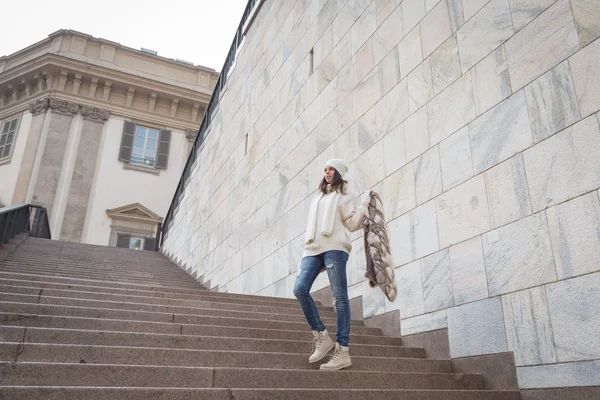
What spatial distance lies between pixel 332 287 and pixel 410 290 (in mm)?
1586

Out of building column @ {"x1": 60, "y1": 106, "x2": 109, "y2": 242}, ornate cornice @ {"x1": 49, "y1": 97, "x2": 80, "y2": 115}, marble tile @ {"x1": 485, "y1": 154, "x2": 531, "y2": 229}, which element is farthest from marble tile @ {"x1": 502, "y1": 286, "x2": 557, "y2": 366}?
ornate cornice @ {"x1": 49, "y1": 97, "x2": 80, "y2": 115}

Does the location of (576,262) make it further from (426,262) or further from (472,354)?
(426,262)

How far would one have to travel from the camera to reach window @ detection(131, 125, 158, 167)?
22.5 metres

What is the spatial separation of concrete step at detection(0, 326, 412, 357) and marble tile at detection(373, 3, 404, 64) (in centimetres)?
385

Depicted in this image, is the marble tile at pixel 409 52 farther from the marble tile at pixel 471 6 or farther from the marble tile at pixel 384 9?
the marble tile at pixel 471 6

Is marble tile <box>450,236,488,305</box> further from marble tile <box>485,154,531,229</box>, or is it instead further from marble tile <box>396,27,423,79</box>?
marble tile <box>396,27,423,79</box>

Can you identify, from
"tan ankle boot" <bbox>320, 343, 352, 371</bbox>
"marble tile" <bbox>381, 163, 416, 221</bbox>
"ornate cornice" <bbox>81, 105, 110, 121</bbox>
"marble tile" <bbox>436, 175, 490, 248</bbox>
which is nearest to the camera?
"tan ankle boot" <bbox>320, 343, 352, 371</bbox>

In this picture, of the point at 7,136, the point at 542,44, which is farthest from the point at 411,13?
the point at 7,136

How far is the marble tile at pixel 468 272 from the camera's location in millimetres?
4426

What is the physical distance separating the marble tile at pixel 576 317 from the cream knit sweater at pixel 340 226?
157 centimetres

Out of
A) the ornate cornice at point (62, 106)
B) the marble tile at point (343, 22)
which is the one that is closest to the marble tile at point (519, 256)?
the marble tile at point (343, 22)

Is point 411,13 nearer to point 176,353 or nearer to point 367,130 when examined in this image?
point 367,130

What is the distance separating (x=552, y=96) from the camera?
4.03 metres

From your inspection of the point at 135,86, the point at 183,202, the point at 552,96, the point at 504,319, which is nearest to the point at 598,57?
the point at 552,96
